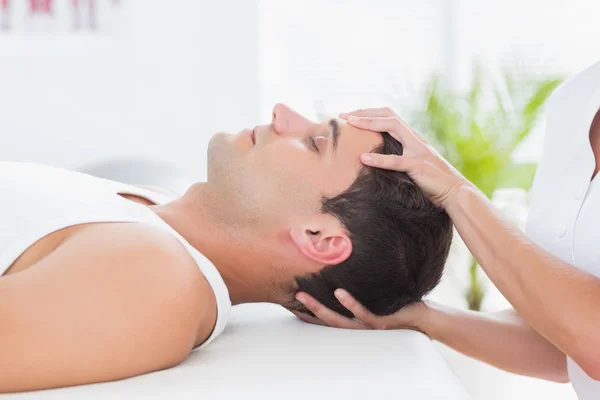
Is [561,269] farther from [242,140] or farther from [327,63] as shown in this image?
[327,63]

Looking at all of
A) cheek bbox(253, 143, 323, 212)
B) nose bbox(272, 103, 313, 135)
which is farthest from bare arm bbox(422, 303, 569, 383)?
nose bbox(272, 103, 313, 135)

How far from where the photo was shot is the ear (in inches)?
58.6

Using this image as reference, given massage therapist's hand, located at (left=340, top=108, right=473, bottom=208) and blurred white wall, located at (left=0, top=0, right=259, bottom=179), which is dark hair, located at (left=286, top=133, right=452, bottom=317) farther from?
blurred white wall, located at (left=0, top=0, right=259, bottom=179)

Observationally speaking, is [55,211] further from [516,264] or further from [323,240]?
[516,264]

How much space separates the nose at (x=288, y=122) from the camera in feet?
5.26

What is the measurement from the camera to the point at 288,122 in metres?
1.62

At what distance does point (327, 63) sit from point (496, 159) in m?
1.21

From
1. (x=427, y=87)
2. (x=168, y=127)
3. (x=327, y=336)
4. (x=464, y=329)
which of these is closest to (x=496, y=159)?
(x=427, y=87)

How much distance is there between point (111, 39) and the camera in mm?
3295

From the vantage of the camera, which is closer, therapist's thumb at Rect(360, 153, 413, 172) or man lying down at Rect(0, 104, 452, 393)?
man lying down at Rect(0, 104, 452, 393)

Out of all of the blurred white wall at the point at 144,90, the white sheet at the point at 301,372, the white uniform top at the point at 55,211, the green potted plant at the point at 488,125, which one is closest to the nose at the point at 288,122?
the white uniform top at the point at 55,211

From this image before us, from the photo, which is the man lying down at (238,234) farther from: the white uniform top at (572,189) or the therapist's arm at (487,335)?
the white uniform top at (572,189)

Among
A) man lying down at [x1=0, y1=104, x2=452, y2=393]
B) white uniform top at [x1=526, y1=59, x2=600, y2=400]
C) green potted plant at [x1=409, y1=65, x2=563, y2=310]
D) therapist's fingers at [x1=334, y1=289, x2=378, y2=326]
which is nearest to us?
man lying down at [x1=0, y1=104, x2=452, y2=393]

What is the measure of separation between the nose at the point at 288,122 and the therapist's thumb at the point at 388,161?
0.19m
